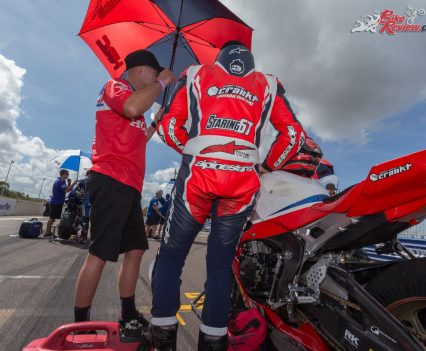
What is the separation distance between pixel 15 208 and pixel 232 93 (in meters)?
24.9

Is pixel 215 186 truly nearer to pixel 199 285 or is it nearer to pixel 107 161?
pixel 107 161

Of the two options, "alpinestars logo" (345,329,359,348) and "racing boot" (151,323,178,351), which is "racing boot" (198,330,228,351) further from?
"alpinestars logo" (345,329,359,348)

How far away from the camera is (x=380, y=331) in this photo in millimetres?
1452

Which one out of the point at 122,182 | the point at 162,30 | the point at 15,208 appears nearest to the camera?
the point at 122,182

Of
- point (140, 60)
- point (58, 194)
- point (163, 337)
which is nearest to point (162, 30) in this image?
point (140, 60)

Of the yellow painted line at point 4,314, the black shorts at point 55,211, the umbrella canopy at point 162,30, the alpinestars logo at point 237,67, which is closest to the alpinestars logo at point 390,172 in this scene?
the alpinestars logo at point 237,67

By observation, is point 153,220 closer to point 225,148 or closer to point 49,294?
point 49,294

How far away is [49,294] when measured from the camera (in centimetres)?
353

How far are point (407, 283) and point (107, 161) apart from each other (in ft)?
6.54

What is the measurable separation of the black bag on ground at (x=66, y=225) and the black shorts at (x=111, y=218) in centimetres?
655

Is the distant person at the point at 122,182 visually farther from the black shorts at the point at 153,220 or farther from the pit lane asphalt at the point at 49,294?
the black shorts at the point at 153,220

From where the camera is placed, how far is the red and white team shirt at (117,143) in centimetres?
231

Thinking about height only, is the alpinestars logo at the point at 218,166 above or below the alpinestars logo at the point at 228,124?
below

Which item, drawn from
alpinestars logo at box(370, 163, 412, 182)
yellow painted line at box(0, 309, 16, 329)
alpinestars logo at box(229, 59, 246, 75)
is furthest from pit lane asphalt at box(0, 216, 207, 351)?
alpinestars logo at box(229, 59, 246, 75)
